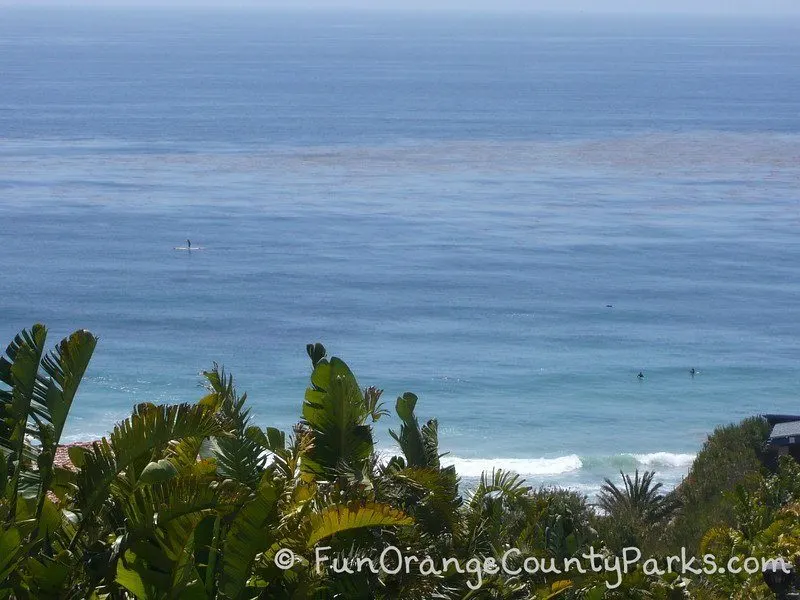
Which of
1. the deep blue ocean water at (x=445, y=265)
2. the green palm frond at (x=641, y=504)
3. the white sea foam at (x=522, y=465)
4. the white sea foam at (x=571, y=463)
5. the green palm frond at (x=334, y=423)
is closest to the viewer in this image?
the green palm frond at (x=334, y=423)

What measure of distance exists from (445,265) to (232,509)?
232ft

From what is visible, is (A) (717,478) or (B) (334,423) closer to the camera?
(B) (334,423)

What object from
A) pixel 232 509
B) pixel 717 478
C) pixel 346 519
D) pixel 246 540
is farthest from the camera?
pixel 717 478

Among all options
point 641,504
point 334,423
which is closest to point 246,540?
point 334,423

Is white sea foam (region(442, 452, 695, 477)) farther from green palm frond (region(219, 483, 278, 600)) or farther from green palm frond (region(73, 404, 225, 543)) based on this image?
green palm frond (region(219, 483, 278, 600))

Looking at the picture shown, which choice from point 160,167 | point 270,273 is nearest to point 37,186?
point 160,167

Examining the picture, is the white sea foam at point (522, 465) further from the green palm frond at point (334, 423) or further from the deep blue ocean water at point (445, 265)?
the green palm frond at point (334, 423)

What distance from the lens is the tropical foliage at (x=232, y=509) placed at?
863 centimetres

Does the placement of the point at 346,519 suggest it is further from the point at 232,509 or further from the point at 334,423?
the point at 334,423

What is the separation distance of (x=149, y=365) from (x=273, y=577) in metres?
51.9

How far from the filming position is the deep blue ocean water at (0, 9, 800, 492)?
5459cm

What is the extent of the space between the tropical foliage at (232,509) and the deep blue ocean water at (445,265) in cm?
3151

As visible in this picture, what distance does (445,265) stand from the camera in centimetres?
7975

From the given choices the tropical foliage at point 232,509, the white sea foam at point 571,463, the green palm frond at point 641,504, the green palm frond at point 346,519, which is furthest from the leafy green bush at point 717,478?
the green palm frond at point 346,519
